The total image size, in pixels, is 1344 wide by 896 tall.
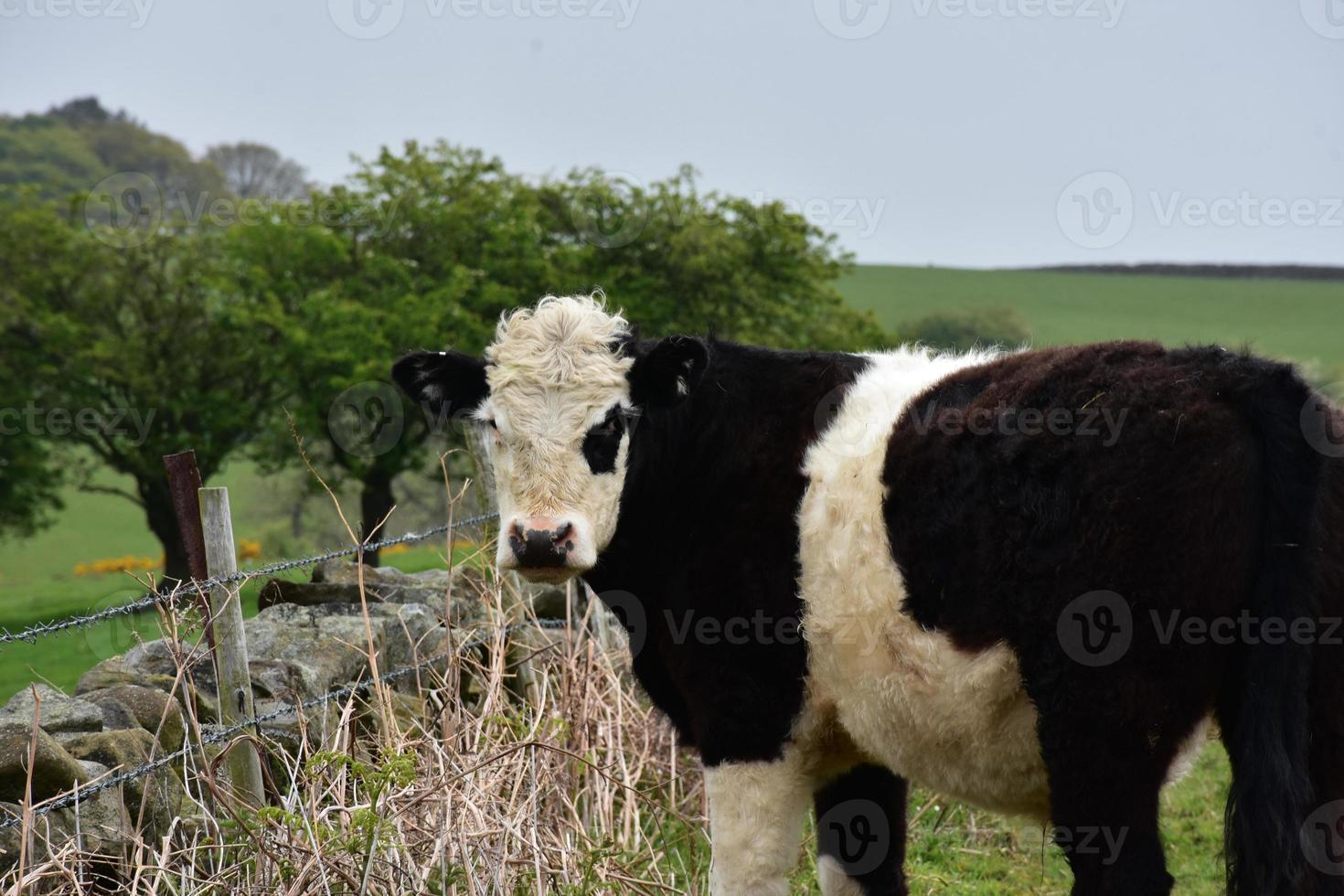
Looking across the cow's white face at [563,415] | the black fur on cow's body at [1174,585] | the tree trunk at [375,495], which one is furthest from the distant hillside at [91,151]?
the black fur on cow's body at [1174,585]

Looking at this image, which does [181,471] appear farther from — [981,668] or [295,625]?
[981,668]

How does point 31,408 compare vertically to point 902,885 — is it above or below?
above

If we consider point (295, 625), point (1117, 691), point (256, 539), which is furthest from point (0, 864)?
point (256, 539)

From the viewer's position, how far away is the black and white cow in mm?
3430

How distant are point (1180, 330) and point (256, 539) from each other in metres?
36.5

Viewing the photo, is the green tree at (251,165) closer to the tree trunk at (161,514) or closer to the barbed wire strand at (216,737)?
the tree trunk at (161,514)

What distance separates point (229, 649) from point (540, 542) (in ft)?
5.99

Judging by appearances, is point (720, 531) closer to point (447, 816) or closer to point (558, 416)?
point (558, 416)

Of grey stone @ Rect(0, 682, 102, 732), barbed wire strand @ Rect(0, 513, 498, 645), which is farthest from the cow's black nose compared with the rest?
grey stone @ Rect(0, 682, 102, 732)

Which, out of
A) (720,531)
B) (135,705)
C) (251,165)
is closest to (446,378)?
(720,531)

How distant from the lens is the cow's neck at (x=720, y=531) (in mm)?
4141

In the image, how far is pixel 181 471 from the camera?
521cm

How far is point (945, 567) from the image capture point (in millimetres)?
3701

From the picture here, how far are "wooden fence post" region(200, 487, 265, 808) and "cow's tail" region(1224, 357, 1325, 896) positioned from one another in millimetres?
3733
